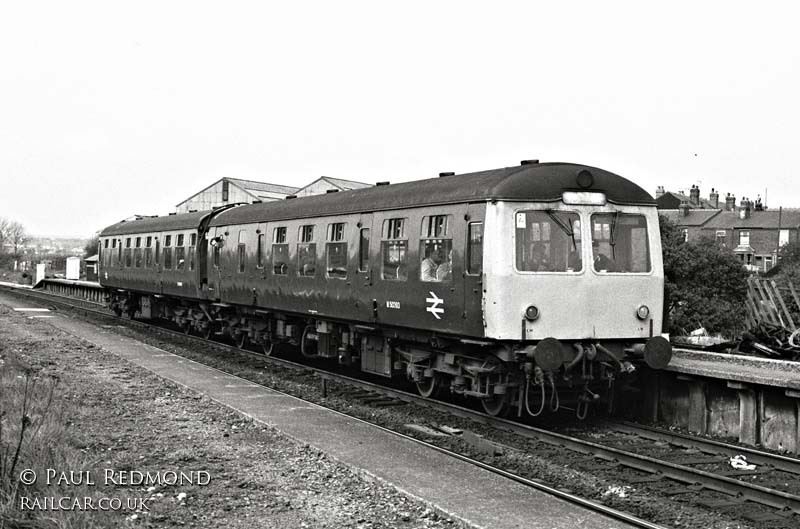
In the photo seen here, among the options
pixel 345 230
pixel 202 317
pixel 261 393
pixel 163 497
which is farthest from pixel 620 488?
pixel 202 317

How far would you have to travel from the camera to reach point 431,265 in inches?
442

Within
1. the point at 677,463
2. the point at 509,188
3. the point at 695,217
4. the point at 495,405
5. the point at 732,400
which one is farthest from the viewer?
the point at 695,217

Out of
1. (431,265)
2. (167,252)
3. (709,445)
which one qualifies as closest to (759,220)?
(167,252)

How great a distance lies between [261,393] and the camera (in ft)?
41.1

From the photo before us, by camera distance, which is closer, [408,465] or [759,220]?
[408,465]

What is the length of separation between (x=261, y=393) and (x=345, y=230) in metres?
3.05

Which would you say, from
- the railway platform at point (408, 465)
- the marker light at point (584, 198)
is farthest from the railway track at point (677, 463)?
the marker light at point (584, 198)

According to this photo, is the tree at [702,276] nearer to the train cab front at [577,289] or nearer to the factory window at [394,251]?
the factory window at [394,251]

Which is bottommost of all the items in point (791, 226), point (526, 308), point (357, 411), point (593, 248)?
point (357, 411)

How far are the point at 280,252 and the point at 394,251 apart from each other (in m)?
4.75

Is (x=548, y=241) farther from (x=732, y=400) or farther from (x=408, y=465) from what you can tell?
(x=408, y=465)

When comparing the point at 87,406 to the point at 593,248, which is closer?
the point at 593,248

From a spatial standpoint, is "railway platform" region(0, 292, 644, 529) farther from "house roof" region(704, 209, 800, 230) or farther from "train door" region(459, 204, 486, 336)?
"house roof" region(704, 209, 800, 230)

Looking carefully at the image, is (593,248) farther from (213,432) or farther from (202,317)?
(202,317)
